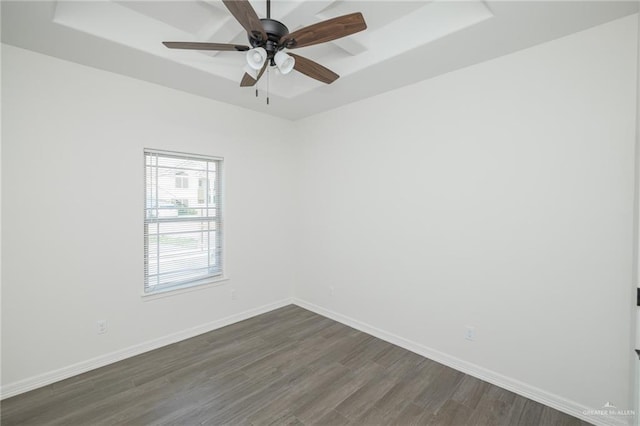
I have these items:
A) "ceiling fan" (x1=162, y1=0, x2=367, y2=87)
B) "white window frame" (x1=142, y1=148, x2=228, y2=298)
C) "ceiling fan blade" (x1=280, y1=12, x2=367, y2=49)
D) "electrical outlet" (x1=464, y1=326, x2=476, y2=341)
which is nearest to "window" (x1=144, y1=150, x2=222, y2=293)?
"white window frame" (x1=142, y1=148, x2=228, y2=298)

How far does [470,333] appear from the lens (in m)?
2.70

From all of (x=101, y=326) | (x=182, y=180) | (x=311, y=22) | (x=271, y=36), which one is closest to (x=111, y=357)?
(x=101, y=326)

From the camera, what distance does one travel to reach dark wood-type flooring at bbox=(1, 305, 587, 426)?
83.9 inches

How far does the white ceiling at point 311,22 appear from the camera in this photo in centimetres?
201

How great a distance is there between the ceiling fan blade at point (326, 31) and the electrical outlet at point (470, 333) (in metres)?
2.60

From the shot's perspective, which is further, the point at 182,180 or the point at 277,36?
the point at 182,180

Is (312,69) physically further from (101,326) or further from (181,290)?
(101,326)

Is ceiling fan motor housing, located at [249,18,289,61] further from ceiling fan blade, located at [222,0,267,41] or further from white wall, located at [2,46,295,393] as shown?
white wall, located at [2,46,295,393]

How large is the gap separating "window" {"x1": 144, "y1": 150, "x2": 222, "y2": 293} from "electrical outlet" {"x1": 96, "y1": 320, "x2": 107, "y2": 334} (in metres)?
0.45

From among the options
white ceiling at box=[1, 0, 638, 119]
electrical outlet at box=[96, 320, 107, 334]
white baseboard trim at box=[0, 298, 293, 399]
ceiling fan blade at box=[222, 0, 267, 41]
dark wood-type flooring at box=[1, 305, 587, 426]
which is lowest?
dark wood-type flooring at box=[1, 305, 587, 426]

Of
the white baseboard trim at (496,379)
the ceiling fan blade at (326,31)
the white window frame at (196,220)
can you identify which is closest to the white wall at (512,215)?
the white baseboard trim at (496,379)

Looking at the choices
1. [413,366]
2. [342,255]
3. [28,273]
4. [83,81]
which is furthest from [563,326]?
[83,81]

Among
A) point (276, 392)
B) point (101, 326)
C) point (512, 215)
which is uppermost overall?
point (512, 215)

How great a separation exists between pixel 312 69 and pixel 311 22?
40 cm
